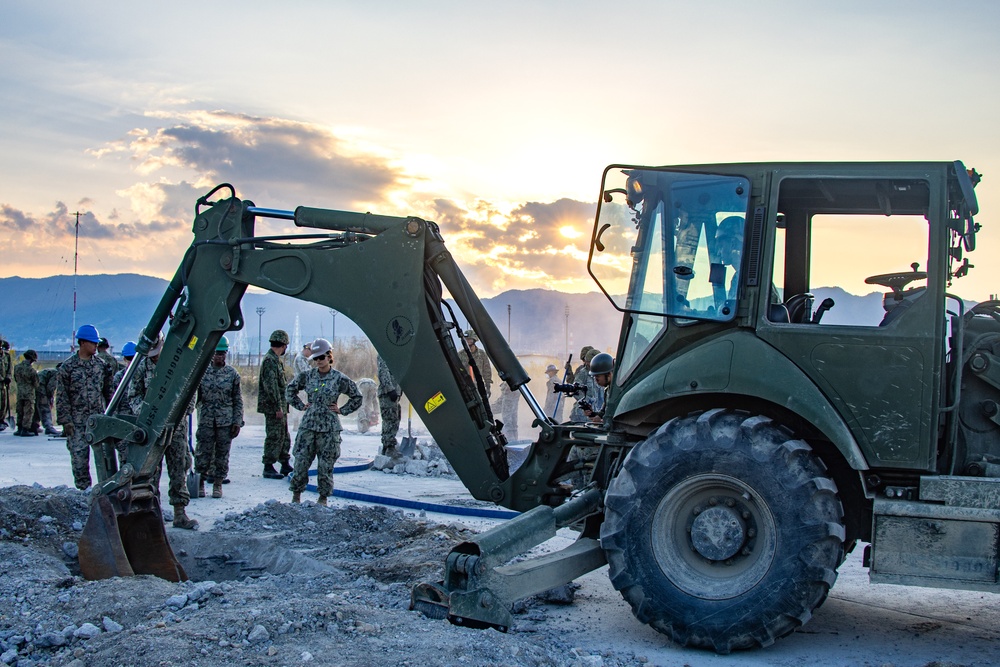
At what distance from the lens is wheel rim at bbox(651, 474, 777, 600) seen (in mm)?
5445

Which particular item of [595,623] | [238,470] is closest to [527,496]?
[595,623]

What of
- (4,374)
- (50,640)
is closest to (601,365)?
(50,640)

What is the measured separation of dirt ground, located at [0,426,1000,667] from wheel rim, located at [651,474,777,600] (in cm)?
43

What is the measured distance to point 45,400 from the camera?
19.6 metres

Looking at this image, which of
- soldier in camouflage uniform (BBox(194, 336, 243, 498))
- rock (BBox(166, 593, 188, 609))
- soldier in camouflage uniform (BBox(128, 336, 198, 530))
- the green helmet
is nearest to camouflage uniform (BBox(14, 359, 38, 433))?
soldier in camouflage uniform (BBox(194, 336, 243, 498))

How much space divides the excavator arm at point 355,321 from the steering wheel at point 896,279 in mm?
2278

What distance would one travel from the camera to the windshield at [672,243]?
5809 millimetres

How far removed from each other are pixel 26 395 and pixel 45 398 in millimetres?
805

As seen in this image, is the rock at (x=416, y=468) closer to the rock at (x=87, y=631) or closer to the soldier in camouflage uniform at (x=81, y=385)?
the soldier in camouflage uniform at (x=81, y=385)

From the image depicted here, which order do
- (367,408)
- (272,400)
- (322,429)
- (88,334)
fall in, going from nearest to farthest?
(322,429), (88,334), (272,400), (367,408)

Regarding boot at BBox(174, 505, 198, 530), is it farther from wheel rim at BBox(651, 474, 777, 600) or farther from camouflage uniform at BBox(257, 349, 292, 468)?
wheel rim at BBox(651, 474, 777, 600)

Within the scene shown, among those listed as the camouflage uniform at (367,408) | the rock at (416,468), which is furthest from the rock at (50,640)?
the camouflage uniform at (367,408)

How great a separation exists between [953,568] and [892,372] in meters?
1.16

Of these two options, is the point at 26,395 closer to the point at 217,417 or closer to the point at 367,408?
the point at 367,408
